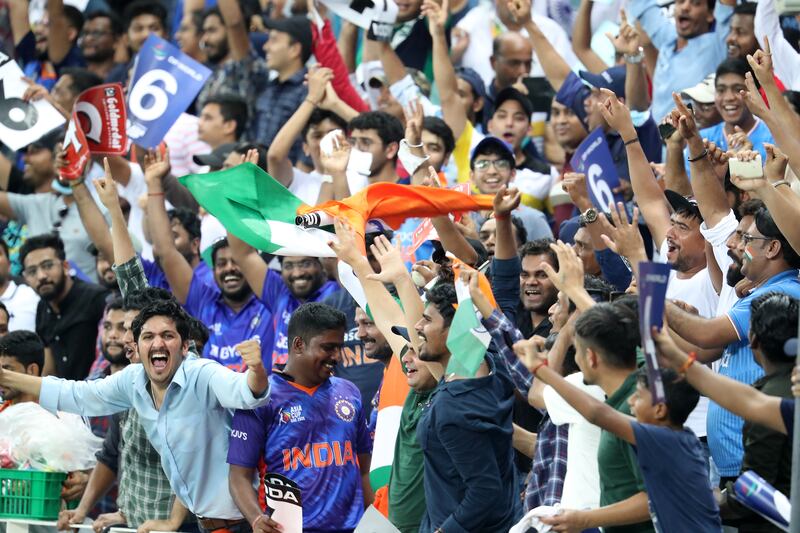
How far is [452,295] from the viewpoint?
636 centimetres

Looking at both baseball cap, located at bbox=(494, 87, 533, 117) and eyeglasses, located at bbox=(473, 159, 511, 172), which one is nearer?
eyeglasses, located at bbox=(473, 159, 511, 172)

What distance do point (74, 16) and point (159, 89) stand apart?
457 cm

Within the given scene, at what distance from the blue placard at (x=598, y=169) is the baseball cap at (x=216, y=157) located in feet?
11.4

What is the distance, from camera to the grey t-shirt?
11.5 metres

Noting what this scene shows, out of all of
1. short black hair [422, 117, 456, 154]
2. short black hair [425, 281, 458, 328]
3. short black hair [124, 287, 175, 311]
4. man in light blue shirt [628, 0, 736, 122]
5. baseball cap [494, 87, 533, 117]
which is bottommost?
short black hair [425, 281, 458, 328]

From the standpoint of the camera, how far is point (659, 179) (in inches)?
346

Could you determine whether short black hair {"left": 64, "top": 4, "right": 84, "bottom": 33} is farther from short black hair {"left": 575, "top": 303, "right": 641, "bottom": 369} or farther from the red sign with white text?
short black hair {"left": 575, "top": 303, "right": 641, "bottom": 369}

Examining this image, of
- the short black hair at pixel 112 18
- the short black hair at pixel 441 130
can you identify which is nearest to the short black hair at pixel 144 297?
the short black hair at pixel 441 130

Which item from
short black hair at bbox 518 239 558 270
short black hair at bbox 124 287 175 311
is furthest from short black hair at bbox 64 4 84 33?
short black hair at bbox 518 239 558 270

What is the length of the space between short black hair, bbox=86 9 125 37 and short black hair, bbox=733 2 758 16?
23.2ft

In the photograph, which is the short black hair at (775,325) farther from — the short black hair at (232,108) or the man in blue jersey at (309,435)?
the short black hair at (232,108)

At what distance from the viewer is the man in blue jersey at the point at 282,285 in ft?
29.8

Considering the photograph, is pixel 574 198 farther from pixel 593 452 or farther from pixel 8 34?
pixel 8 34

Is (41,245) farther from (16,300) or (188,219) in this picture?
(188,219)
